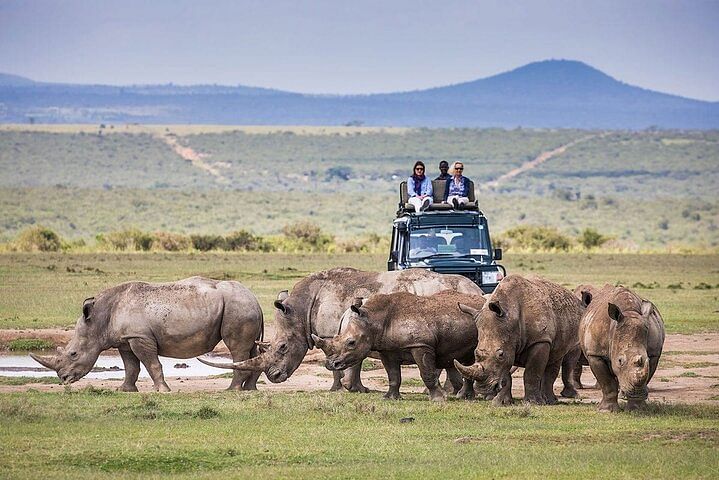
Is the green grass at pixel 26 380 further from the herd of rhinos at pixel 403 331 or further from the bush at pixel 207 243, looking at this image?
the bush at pixel 207 243

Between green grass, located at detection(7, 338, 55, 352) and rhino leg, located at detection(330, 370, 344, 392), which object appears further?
green grass, located at detection(7, 338, 55, 352)

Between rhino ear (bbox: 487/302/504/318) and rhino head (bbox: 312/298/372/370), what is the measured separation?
1822 mm

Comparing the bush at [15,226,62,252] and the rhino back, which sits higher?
the rhino back

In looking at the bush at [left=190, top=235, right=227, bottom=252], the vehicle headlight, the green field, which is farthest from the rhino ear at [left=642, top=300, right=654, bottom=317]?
the green field

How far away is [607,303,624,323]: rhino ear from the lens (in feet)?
53.4

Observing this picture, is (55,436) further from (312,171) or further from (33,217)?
(312,171)

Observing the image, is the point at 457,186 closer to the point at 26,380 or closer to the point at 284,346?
the point at 284,346

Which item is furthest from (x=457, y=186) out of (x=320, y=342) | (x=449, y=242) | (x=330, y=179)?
(x=330, y=179)

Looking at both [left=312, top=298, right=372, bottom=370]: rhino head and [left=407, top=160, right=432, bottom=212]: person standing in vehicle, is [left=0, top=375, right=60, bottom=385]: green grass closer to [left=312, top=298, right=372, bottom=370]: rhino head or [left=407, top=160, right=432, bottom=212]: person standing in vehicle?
[left=312, top=298, right=372, bottom=370]: rhino head

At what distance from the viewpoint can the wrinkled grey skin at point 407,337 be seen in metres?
18.5

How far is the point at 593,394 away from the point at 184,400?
18.4ft

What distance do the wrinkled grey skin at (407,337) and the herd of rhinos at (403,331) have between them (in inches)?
0.5

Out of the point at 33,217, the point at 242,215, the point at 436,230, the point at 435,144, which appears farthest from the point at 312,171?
the point at 436,230

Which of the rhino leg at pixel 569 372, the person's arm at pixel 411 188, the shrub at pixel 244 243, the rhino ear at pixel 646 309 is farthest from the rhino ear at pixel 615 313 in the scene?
the shrub at pixel 244 243
